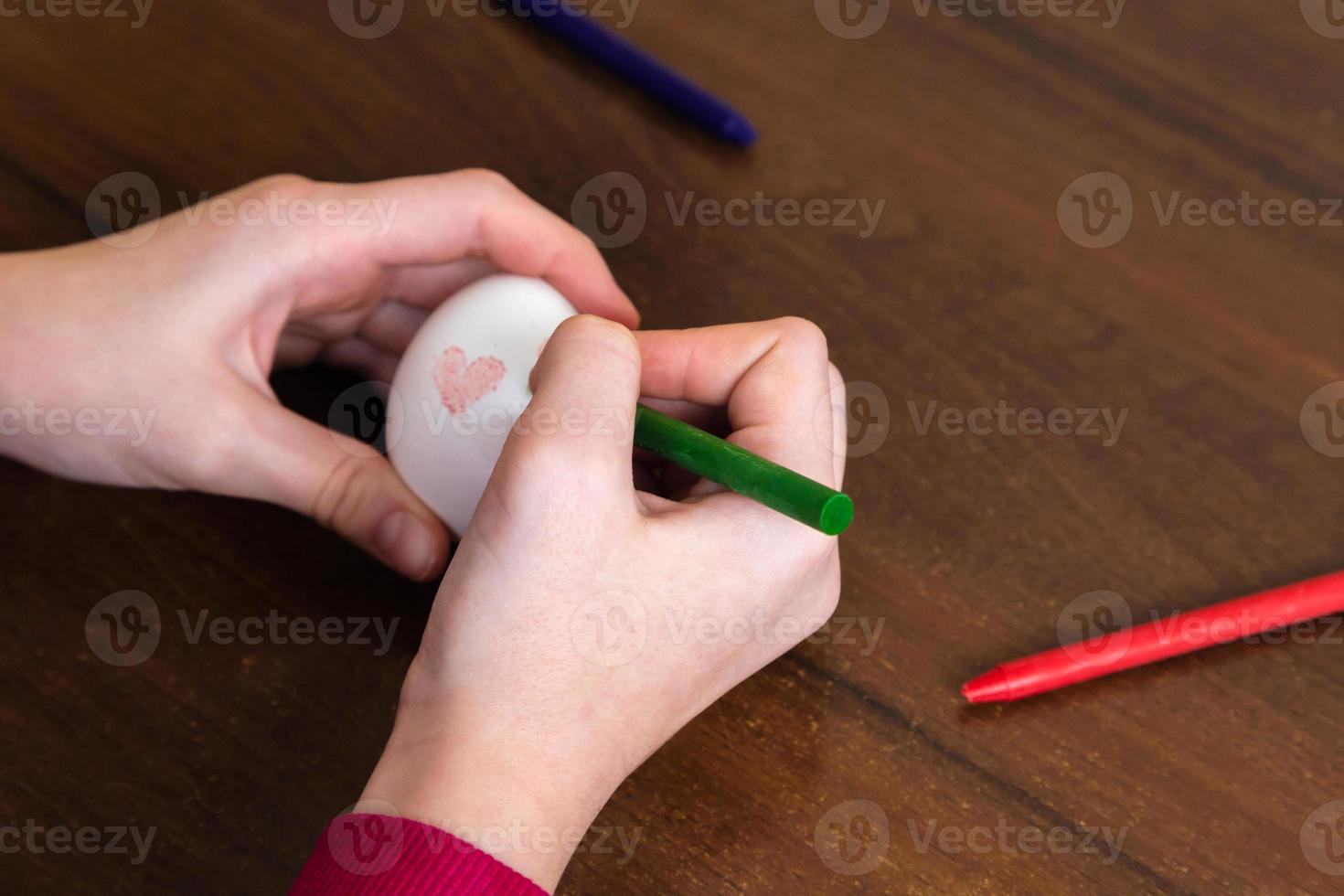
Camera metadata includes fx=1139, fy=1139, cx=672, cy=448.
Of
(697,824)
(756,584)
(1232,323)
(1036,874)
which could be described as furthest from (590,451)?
(1232,323)

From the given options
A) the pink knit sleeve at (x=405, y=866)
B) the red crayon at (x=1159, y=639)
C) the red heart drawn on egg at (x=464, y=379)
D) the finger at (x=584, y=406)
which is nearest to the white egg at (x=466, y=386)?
the red heart drawn on egg at (x=464, y=379)

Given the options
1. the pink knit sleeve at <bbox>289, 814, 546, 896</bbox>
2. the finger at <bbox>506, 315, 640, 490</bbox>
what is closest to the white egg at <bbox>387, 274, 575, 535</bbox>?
the finger at <bbox>506, 315, 640, 490</bbox>

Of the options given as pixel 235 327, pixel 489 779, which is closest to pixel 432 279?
pixel 235 327

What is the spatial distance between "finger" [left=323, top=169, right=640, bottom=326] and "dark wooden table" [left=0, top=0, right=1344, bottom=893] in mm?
81

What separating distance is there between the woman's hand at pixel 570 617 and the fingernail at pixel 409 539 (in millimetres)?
133

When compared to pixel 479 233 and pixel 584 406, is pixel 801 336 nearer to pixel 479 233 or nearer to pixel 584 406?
pixel 584 406

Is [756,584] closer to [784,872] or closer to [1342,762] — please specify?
[784,872]

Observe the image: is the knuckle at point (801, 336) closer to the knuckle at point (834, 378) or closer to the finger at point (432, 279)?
the knuckle at point (834, 378)

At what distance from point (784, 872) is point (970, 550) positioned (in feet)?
0.86

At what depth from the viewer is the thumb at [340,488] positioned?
0.75m

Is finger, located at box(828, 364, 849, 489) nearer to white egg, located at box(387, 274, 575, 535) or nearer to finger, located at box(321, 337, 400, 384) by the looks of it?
white egg, located at box(387, 274, 575, 535)

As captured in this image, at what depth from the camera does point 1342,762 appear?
2.36 feet

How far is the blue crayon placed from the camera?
0.99 meters

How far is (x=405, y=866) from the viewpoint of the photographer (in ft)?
1.78
